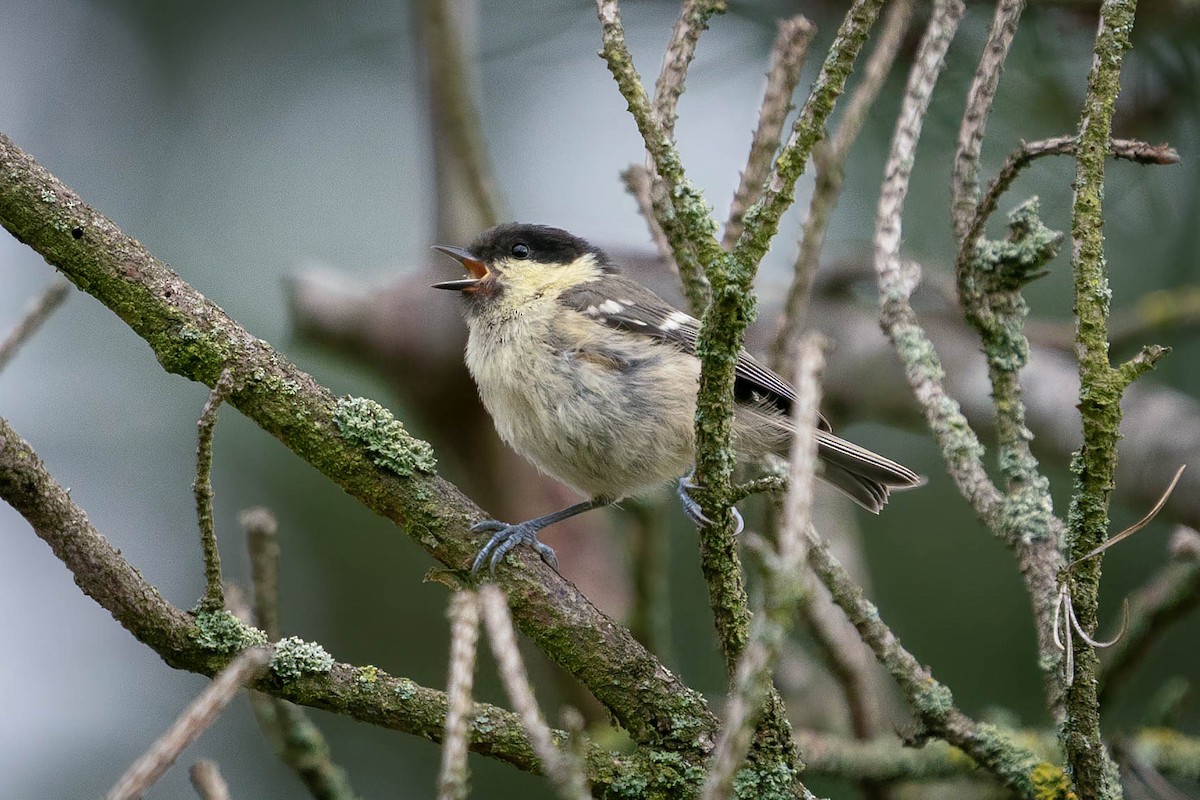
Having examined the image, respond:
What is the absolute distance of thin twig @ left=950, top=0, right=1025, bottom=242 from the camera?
2.50 m

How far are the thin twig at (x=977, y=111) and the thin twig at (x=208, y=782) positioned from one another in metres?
1.96

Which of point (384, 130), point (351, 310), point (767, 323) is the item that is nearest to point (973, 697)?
point (767, 323)

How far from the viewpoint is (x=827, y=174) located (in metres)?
3.07

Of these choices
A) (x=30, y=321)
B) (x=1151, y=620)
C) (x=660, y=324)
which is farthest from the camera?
(x=660, y=324)

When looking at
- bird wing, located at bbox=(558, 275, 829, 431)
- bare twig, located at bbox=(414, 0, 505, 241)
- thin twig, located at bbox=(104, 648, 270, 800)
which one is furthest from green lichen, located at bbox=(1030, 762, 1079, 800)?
bare twig, located at bbox=(414, 0, 505, 241)

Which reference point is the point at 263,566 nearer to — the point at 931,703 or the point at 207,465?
the point at 207,465

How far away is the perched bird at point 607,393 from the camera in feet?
10.6

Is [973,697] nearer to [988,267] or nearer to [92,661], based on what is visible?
[988,267]

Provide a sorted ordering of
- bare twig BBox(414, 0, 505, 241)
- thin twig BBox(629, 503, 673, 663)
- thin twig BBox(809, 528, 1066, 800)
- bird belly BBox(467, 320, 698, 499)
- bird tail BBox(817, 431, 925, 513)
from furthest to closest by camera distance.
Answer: bare twig BBox(414, 0, 505, 241)
thin twig BBox(629, 503, 673, 663)
bird tail BBox(817, 431, 925, 513)
bird belly BBox(467, 320, 698, 499)
thin twig BBox(809, 528, 1066, 800)

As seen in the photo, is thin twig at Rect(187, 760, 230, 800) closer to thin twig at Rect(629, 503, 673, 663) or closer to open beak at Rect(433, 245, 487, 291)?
open beak at Rect(433, 245, 487, 291)

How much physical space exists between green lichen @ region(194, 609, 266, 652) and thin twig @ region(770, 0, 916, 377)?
174 cm

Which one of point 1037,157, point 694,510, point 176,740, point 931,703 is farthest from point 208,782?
point 1037,157

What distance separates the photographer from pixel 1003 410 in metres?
2.58

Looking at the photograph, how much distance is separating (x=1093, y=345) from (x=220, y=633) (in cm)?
159
